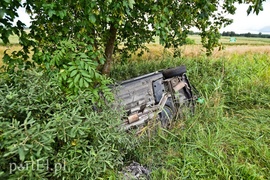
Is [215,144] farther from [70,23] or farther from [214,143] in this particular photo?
[70,23]

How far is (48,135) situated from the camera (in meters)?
1.11

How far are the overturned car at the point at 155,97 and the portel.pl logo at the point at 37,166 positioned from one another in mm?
1022

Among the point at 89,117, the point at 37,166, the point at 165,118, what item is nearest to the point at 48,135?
the point at 37,166

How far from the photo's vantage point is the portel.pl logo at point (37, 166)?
3.48 feet

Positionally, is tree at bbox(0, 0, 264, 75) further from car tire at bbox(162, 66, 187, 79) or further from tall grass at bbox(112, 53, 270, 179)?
tall grass at bbox(112, 53, 270, 179)

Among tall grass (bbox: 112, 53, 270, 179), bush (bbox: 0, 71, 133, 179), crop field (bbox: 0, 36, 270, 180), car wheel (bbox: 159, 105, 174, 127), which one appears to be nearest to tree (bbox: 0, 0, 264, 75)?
bush (bbox: 0, 71, 133, 179)

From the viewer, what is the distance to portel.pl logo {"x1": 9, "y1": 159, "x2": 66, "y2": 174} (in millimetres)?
1060

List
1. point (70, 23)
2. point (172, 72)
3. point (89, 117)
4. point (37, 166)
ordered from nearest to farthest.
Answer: point (37, 166) < point (89, 117) < point (70, 23) < point (172, 72)

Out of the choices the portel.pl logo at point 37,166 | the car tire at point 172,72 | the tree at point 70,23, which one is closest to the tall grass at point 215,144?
the car tire at point 172,72

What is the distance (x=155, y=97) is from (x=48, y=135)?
5.91 ft

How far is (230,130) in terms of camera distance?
8.61ft

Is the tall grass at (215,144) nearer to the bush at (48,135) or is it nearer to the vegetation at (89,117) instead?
the vegetation at (89,117)

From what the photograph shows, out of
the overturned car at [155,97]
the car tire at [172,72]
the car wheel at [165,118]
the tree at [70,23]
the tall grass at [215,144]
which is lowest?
the tall grass at [215,144]

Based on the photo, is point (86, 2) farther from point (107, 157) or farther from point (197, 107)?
point (197, 107)
